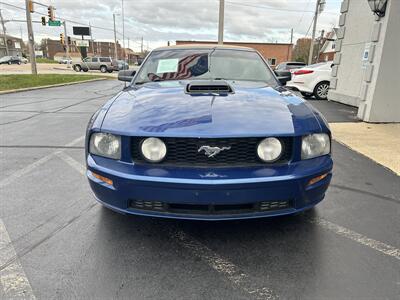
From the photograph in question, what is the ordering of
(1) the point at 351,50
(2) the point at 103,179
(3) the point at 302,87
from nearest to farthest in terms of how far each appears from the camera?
(2) the point at 103,179
(1) the point at 351,50
(3) the point at 302,87

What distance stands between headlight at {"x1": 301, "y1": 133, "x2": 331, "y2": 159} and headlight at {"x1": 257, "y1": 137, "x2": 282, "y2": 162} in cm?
21

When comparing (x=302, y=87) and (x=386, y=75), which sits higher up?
(x=386, y=75)

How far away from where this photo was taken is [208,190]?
86.5 inches

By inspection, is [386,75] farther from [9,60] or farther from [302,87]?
[9,60]

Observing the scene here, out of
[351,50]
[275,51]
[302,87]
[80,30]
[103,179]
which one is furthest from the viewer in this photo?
[80,30]

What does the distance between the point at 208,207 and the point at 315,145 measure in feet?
3.04

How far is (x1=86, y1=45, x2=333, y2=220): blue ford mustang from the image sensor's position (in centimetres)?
224

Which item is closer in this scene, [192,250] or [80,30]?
[192,250]

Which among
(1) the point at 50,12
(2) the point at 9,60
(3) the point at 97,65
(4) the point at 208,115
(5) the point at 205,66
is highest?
(1) the point at 50,12

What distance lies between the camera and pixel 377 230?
2.86 metres

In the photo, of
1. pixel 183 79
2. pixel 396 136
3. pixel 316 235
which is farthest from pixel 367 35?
pixel 316 235

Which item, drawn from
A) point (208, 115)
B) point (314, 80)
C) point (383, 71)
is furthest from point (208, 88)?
point (314, 80)

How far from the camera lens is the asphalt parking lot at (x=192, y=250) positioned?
2.12m

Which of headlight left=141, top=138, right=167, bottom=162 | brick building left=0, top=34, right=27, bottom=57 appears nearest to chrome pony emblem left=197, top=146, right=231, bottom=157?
headlight left=141, top=138, right=167, bottom=162
